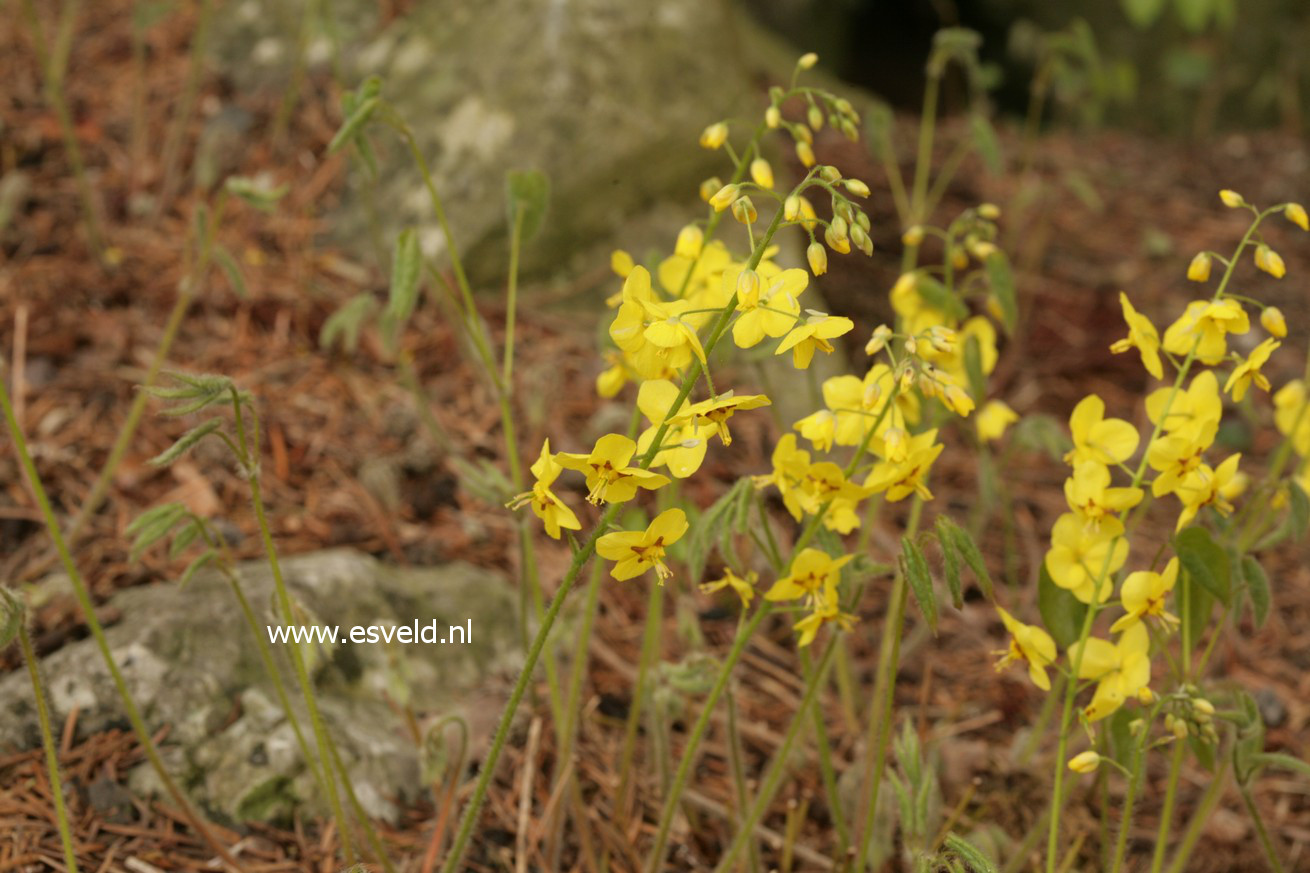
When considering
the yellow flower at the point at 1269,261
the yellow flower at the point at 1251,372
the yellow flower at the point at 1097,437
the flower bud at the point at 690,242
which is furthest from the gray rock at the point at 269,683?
the yellow flower at the point at 1269,261

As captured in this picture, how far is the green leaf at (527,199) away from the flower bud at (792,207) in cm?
72

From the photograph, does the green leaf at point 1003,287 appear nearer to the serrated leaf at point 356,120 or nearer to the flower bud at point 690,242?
the flower bud at point 690,242

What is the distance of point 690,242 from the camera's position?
1788 millimetres

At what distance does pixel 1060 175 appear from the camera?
211 inches

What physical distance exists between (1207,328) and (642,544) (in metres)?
0.89

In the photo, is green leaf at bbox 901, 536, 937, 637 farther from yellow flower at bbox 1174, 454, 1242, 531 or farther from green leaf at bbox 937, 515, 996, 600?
yellow flower at bbox 1174, 454, 1242, 531

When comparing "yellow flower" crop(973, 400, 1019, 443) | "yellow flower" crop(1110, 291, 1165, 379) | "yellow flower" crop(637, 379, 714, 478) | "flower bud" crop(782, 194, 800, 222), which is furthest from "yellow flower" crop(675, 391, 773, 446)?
"yellow flower" crop(973, 400, 1019, 443)

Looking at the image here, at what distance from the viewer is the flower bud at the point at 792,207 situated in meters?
1.46

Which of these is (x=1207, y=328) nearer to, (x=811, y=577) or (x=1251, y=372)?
(x=1251, y=372)

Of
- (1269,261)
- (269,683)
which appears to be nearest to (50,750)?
(269,683)

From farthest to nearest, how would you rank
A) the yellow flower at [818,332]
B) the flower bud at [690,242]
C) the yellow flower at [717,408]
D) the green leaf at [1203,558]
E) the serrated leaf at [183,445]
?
the flower bud at [690,242] < the green leaf at [1203,558] < the serrated leaf at [183,445] < the yellow flower at [818,332] < the yellow flower at [717,408]

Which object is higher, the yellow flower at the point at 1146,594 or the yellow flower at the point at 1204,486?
the yellow flower at the point at 1204,486

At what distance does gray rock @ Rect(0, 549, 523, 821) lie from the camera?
2180mm

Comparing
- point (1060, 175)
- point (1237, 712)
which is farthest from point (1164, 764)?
point (1060, 175)
